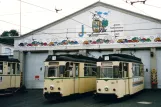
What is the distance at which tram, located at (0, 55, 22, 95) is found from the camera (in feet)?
69.8

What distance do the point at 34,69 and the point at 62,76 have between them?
1340cm

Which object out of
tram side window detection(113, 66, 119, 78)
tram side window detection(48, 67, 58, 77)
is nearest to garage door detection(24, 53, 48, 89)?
tram side window detection(48, 67, 58, 77)

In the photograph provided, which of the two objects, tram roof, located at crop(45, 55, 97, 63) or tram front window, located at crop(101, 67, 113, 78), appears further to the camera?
tram roof, located at crop(45, 55, 97, 63)

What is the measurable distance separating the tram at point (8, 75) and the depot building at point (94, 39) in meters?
5.95

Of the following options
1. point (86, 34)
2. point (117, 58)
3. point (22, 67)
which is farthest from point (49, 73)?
point (22, 67)

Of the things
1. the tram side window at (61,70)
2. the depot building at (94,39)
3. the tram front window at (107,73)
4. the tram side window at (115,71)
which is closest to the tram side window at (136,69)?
the tram side window at (115,71)

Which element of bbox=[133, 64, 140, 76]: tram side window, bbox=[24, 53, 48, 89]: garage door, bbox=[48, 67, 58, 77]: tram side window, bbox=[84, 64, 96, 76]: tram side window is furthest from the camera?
bbox=[24, 53, 48, 89]: garage door

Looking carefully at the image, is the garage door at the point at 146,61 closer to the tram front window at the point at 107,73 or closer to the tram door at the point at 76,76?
the tram door at the point at 76,76

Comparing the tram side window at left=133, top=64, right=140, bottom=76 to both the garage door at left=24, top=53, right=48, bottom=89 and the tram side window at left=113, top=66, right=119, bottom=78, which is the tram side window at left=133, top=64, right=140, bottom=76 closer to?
the tram side window at left=113, top=66, right=119, bottom=78

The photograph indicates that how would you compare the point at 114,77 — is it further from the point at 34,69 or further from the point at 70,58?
the point at 34,69

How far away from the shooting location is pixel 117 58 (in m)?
16.2

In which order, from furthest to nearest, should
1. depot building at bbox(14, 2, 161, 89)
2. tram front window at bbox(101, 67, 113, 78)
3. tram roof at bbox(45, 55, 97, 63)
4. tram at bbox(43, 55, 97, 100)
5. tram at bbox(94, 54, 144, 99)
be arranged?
depot building at bbox(14, 2, 161, 89) → tram roof at bbox(45, 55, 97, 63) → tram at bbox(43, 55, 97, 100) → tram front window at bbox(101, 67, 113, 78) → tram at bbox(94, 54, 144, 99)

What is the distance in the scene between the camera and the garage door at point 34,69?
1151 inches

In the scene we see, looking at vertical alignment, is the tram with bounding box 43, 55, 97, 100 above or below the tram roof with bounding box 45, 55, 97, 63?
below
